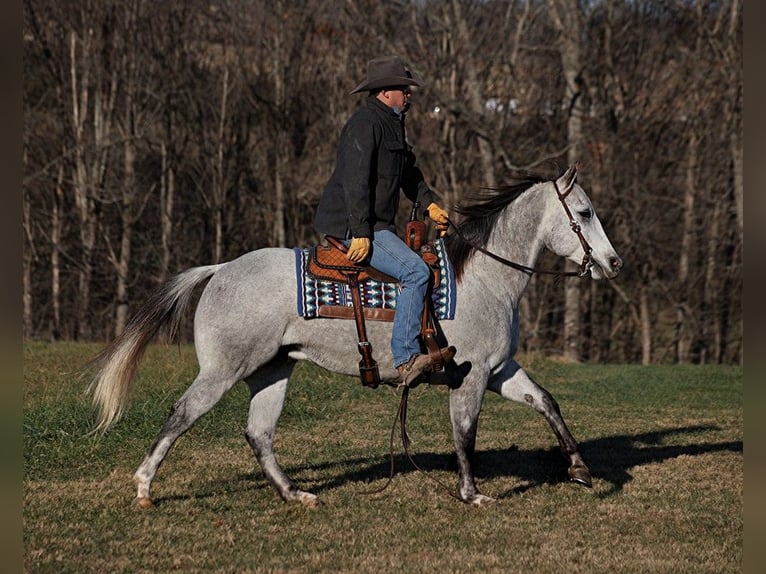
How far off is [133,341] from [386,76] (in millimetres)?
2505

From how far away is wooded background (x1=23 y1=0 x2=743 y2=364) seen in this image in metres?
26.4

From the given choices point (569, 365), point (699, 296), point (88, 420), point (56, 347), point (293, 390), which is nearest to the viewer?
point (88, 420)

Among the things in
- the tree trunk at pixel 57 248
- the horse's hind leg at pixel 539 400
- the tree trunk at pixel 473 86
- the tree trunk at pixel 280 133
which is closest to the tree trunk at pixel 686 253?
the tree trunk at pixel 473 86

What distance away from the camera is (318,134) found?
27172 mm

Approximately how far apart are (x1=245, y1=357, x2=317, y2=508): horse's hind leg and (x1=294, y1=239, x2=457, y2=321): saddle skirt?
22.3 inches

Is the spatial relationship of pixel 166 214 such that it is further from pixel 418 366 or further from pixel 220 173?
pixel 418 366

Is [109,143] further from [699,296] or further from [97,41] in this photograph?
[699,296]

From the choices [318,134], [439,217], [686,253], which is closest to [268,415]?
[439,217]

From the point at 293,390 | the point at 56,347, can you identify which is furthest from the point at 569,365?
the point at 56,347

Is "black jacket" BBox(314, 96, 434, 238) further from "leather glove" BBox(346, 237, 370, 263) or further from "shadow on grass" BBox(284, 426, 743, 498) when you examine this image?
"shadow on grass" BBox(284, 426, 743, 498)

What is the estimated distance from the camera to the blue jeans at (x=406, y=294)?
640 cm

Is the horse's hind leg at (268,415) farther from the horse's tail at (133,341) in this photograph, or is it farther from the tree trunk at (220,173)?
the tree trunk at (220,173)

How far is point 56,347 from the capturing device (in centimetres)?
1636

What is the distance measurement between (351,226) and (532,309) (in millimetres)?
21333
